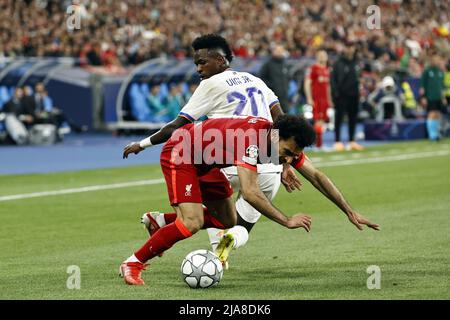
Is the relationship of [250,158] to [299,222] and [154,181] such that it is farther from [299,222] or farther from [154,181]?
[154,181]

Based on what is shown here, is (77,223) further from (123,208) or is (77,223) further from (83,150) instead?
(83,150)

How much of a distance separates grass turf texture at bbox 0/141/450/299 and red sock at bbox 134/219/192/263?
0.86ft

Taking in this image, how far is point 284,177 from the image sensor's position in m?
9.96

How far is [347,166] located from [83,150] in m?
8.32

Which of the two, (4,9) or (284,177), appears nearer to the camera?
(284,177)

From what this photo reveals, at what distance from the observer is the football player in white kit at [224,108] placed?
391 inches

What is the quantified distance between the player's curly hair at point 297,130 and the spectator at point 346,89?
670 inches

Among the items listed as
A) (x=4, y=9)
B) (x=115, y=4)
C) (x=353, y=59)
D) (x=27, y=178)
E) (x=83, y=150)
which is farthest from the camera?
(x=115, y=4)

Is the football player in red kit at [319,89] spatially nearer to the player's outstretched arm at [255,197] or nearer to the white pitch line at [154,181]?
the white pitch line at [154,181]

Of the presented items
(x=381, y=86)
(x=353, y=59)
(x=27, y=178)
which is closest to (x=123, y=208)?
(x=27, y=178)

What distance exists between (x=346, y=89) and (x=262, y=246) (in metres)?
14.6

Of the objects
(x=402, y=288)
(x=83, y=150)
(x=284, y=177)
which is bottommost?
(x=83, y=150)

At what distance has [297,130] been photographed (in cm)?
878

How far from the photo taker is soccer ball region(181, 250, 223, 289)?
357 inches
